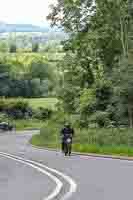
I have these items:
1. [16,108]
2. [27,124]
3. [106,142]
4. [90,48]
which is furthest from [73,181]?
[16,108]

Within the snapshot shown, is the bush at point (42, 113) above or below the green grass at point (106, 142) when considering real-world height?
below

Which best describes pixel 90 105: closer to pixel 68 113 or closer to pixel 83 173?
pixel 68 113

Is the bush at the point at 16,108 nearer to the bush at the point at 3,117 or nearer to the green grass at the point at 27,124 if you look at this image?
the bush at the point at 3,117

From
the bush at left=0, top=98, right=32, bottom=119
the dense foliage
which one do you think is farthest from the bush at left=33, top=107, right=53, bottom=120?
the dense foliage

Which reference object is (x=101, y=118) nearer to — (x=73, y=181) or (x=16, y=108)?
(x=73, y=181)

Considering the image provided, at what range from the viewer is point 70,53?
200 ft

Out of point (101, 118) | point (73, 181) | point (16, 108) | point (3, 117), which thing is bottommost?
point (3, 117)

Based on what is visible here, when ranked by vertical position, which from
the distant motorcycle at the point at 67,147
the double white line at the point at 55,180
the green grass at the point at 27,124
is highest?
the double white line at the point at 55,180

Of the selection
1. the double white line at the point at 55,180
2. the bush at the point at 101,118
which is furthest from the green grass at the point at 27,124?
the double white line at the point at 55,180

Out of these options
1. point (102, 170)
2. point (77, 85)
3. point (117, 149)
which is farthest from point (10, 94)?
point (102, 170)

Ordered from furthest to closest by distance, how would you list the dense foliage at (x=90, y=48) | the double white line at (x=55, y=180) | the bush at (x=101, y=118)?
the dense foliage at (x=90, y=48)
the bush at (x=101, y=118)
the double white line at (x=55, y=180)

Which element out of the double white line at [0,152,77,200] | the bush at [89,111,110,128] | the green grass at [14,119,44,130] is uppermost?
the double white line at [0,152,77,200]

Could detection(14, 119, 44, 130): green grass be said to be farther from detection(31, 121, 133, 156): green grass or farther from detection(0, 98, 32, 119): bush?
detection(31, 121, 133, 156): green grass

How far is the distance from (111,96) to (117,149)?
21.2 m
